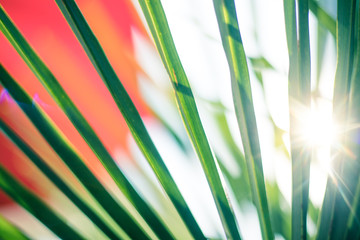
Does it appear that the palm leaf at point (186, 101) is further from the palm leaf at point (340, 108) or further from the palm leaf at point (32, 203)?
the palm leaf at point (32, 203)

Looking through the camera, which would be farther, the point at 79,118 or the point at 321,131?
the point at 321,131

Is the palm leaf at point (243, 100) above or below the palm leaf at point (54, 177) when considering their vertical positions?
above

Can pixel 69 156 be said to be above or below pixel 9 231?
above

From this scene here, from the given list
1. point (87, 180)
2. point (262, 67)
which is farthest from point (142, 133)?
point (262, 67)

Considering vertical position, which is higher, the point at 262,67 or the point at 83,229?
the point at 262,67

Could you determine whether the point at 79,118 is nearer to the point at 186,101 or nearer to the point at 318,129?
the point at 186,101

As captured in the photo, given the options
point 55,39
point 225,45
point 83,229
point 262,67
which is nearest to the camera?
point 225,45

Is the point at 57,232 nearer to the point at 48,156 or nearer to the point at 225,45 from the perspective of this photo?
the point at 48,156

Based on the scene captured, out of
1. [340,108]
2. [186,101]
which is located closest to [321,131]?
[340,108]

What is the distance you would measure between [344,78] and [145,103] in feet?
2.81

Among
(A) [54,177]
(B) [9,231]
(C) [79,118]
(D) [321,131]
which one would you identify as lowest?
(B) [9,231]

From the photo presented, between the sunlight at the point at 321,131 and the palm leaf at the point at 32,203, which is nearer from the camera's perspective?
the palm leaf at the point at 32,203

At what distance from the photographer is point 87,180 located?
0.84 metres

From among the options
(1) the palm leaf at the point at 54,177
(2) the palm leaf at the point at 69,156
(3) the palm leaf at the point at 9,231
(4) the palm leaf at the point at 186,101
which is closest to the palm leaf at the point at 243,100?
(4) the palm leaf at the point at 186,101
